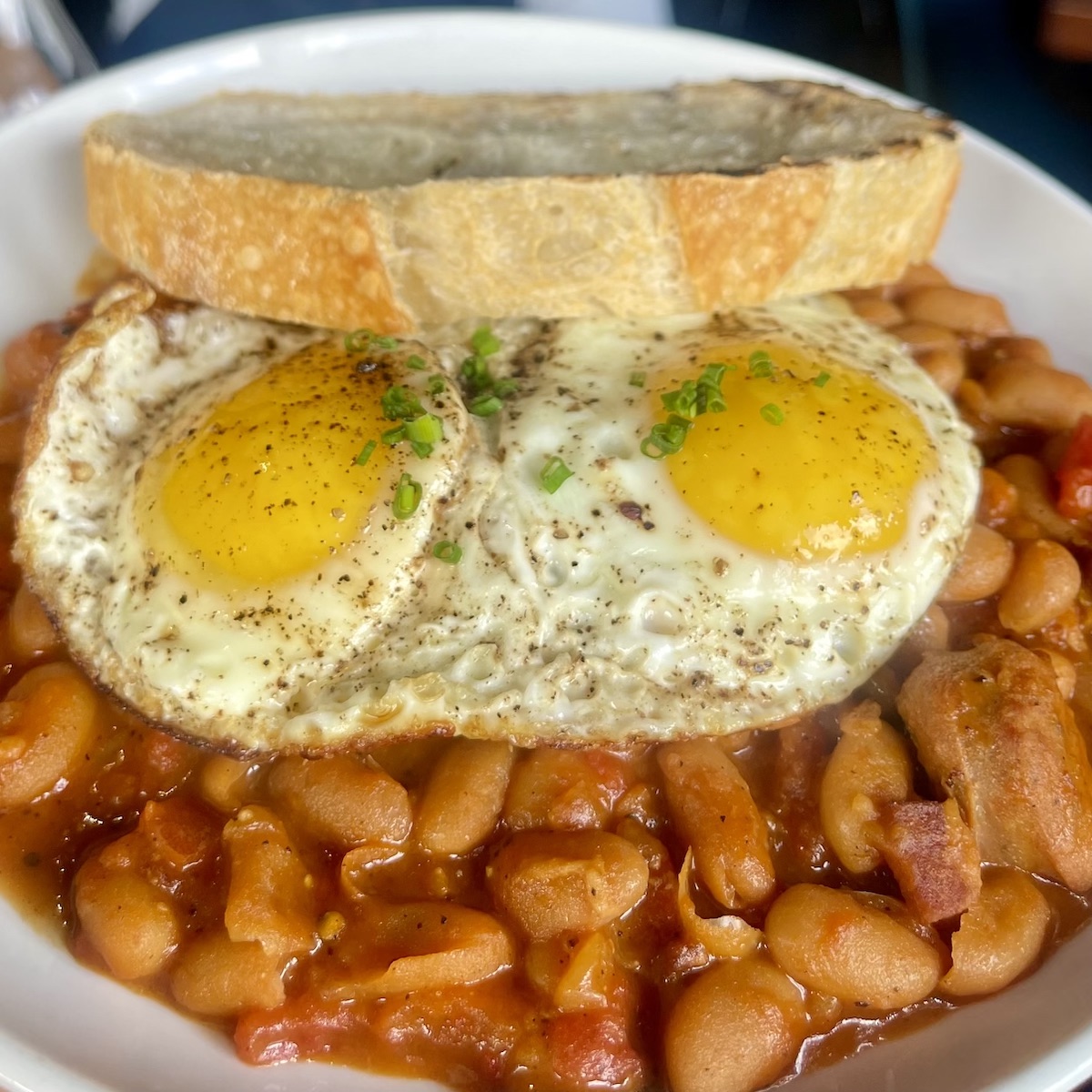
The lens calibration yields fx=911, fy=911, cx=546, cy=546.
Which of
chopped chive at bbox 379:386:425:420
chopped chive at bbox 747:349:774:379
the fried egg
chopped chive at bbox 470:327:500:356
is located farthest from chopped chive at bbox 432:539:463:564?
chopped chive at bbox 747:349:774:379

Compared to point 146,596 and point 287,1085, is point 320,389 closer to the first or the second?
point 146,596

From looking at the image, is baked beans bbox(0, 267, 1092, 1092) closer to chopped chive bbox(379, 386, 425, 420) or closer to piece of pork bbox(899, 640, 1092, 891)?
piece of pork bbox(899, 640, 1092, 891)

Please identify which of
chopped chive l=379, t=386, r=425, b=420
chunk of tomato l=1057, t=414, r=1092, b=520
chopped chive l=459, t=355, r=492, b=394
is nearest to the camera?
chopped chive l=379, t=386, r=425, b=420

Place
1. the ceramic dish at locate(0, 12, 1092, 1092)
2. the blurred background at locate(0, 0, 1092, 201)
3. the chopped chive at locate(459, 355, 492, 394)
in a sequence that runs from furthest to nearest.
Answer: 1. the blurred background at locate(0, 0, 1092, 201)
2. the chopped chive at locate(459, 355, 492, 394)
3. the ceramic dish at locate(0, 12, 1092, 1092)

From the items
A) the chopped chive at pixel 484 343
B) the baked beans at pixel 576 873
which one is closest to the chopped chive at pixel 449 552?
the baked beans at pixel 576 873

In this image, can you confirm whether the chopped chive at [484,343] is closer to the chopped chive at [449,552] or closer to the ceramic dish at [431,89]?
the chopped chive at [449,552]

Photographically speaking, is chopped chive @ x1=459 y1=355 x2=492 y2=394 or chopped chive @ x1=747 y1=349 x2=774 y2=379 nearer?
chopped chive @ x1=747 y1=349 x2=774 y2=379
